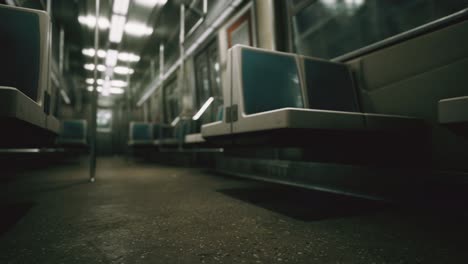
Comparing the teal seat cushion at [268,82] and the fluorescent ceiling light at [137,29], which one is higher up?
the fluorescent ceiling light at [137,29]

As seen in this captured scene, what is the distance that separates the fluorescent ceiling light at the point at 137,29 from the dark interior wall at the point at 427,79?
554cm

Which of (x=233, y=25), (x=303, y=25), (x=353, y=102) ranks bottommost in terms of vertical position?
(x=353, y=102)

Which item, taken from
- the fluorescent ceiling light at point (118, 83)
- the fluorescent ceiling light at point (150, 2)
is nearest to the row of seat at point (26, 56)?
the fluorescent ceiling light at point (150, 2)

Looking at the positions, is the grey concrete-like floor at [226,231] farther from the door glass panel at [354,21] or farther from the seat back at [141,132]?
the seat back at [141,132]

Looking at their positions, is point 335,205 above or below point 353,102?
below

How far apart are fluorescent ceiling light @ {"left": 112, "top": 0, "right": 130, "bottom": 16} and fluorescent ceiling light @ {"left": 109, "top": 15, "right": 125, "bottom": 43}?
0.63 feet

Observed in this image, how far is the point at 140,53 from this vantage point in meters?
Result: 7.59

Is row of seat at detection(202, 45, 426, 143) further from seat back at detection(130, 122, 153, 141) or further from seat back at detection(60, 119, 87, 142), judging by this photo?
seat back at detection(60, 119, 87, 142)

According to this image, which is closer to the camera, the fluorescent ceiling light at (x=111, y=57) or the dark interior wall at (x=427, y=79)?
the dark interior wall at (x=427, y=79)

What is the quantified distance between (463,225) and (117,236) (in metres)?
1.50

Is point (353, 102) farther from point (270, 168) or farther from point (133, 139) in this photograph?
point (133, 139)

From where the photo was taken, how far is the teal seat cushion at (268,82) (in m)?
1.77

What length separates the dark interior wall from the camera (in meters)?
1.46

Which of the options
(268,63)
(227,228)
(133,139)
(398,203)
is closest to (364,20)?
(268,63)
